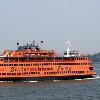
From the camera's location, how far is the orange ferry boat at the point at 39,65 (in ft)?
261

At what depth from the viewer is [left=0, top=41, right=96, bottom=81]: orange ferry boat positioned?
79688mm

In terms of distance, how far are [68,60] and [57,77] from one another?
9.63 feet

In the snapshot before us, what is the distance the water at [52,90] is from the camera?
192 feet

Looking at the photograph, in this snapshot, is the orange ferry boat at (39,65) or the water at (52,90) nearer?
the water at (52,90)

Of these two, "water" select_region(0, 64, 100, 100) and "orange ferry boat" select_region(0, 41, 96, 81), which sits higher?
"orange ferry boat" select_region(0, 41, 96, 81)

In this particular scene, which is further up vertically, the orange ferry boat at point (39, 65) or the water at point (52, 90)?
the orange ferry boat at point (39, 65)

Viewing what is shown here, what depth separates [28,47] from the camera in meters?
82.6

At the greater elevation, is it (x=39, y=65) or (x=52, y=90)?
(x=39, y=65)

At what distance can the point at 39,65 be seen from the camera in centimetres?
8081

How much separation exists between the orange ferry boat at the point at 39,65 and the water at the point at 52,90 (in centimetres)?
248

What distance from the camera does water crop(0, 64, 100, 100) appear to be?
58.5 m

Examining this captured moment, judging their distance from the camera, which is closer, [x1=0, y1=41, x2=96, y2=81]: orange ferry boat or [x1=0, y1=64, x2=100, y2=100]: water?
[x1=0, y1=64, x2=100, y2=100]: water

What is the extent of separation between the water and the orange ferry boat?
2475mm

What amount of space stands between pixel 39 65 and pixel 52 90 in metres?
15.1
